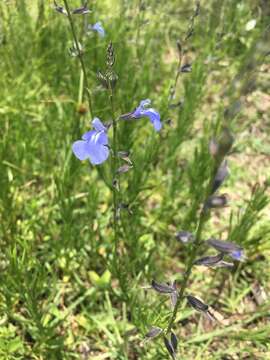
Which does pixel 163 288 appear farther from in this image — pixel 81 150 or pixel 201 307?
pixel 81 150

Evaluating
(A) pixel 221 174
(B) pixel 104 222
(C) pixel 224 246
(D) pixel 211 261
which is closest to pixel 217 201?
(A) pixel 221 174

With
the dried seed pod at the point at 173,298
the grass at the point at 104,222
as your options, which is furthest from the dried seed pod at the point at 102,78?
the dried seed pod at the point at 173,298

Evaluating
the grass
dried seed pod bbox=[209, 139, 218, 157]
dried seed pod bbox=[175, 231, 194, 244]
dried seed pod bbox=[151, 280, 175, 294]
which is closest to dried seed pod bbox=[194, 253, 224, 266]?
dried seed pod bbox=[175, 231, 194, 244]

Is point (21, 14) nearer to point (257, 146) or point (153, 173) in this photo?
point (153, 173)

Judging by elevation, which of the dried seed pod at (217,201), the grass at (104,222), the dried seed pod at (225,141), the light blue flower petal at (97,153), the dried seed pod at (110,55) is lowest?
the grass at (104,222)

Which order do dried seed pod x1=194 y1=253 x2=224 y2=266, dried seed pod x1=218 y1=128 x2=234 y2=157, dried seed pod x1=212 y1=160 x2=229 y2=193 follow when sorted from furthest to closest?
dried seed pod x1=194 y1=253 x2=224 y2=266
dried seed pod x1=212 y1=160 x2=229 y2=193
dried seed pod x1=218 y1=128 x2=234 y2=157

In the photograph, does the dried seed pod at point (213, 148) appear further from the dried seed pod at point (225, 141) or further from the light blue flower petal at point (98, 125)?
the light blue flower petal at point (98, 125)

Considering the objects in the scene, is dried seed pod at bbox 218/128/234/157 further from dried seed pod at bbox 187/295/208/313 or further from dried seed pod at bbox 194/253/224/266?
dried seed pod at bbox 187/295/208/313
